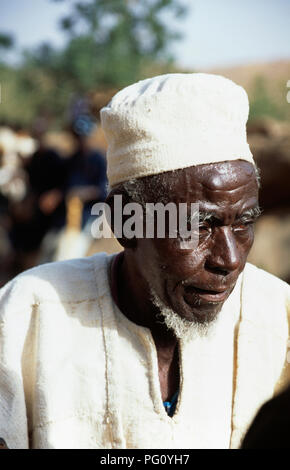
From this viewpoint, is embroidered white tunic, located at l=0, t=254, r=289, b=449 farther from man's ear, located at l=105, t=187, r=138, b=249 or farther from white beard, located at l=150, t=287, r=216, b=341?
man's ear, located at l=105, t=187, r=138, b=249

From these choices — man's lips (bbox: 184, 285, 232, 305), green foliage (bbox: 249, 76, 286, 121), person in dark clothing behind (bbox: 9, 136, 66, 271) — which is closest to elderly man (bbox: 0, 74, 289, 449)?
man's lips (bbox: 184, 285, 232, 305)

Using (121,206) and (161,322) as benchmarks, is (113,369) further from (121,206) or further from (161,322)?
(121,206)

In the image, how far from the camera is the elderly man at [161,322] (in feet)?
7.71

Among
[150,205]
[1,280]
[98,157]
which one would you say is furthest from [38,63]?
[150,205]

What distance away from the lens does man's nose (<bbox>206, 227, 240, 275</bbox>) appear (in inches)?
90.7

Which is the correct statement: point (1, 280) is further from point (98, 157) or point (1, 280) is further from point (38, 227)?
point (98, 157)

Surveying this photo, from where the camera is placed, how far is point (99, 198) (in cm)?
618

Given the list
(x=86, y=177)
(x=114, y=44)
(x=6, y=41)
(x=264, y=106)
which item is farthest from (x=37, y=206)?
(x=264, y=106)

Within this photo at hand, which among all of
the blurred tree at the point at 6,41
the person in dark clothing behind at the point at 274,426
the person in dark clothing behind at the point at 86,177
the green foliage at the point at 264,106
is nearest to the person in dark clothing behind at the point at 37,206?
the person in dark clothing behind at the point at 86,177

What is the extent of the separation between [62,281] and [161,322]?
493 millimetres

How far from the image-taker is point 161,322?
252cm

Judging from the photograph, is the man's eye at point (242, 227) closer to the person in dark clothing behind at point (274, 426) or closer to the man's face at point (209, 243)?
the man's face at point (209, 243)

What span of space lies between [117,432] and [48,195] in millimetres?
4941

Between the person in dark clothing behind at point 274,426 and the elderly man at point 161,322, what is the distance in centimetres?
109
